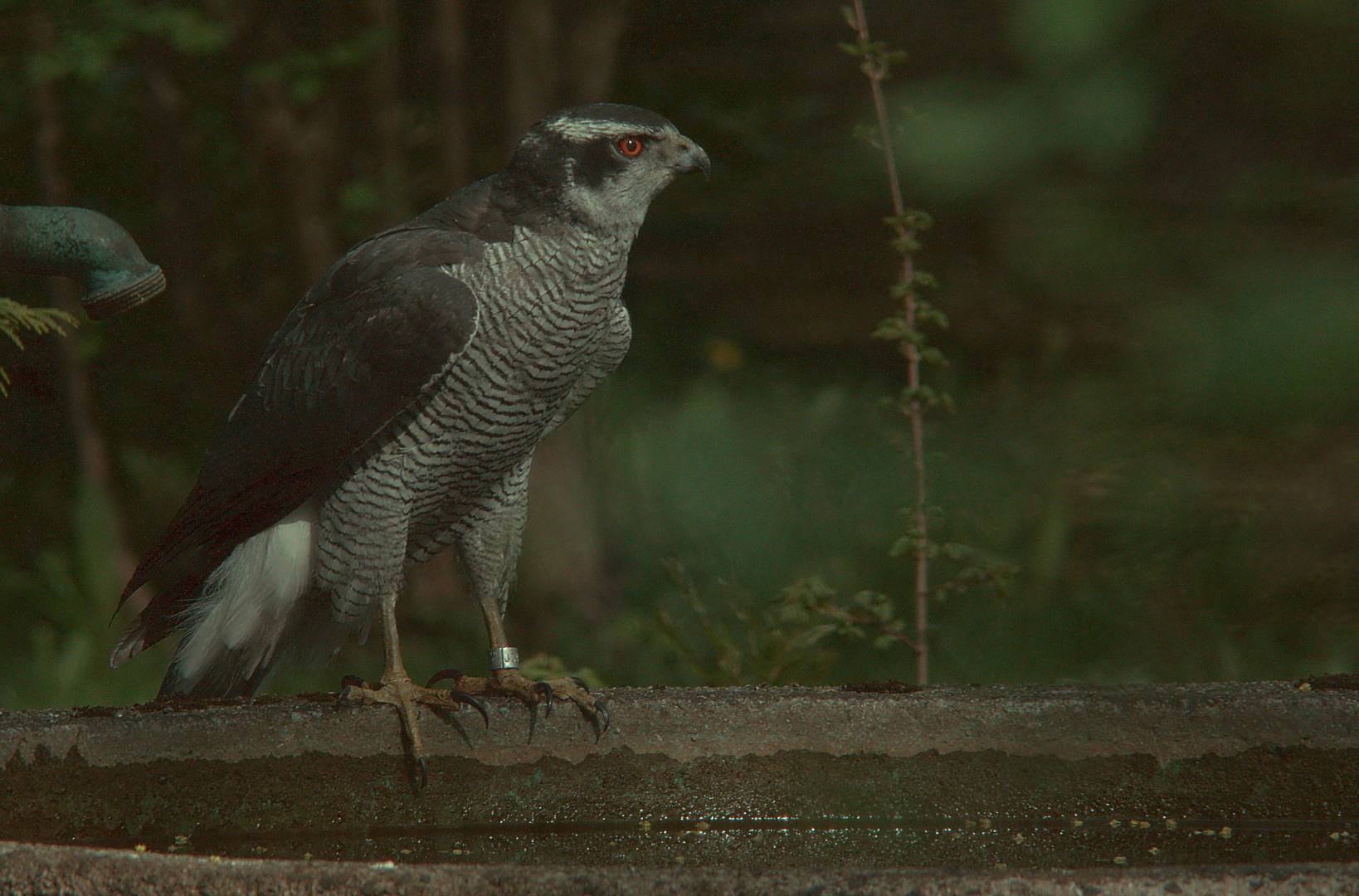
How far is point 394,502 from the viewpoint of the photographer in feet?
8.13

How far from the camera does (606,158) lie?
2.43 metres

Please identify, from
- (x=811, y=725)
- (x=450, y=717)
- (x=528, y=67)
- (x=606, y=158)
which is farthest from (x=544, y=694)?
(x=528, y=67)

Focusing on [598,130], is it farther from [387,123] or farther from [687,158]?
[387,123]

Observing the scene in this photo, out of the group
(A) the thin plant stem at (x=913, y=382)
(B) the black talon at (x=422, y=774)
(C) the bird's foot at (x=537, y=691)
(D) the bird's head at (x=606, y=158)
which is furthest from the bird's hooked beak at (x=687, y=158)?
(B) the black talon at (x=422, y=774)

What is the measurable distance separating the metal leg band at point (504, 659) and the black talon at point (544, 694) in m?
0.22

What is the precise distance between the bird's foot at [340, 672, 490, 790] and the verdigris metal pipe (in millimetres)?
860

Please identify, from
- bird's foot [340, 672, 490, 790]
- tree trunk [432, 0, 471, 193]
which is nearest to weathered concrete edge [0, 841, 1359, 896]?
bird's foot [340, 672, 490, 790]

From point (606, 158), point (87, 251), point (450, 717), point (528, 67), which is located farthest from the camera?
point (528, 67)

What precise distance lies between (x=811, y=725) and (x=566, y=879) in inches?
38.8

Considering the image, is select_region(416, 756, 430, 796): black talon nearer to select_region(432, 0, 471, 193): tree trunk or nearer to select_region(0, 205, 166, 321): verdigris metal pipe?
select_region(0, 205, 166, 321): verdigris metal pipe

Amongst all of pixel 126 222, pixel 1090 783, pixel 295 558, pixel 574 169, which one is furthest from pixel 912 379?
pixel 126 222

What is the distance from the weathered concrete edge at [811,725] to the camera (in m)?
2.02

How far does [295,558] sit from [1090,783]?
4.71 feet

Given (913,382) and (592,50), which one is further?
(592,50)
